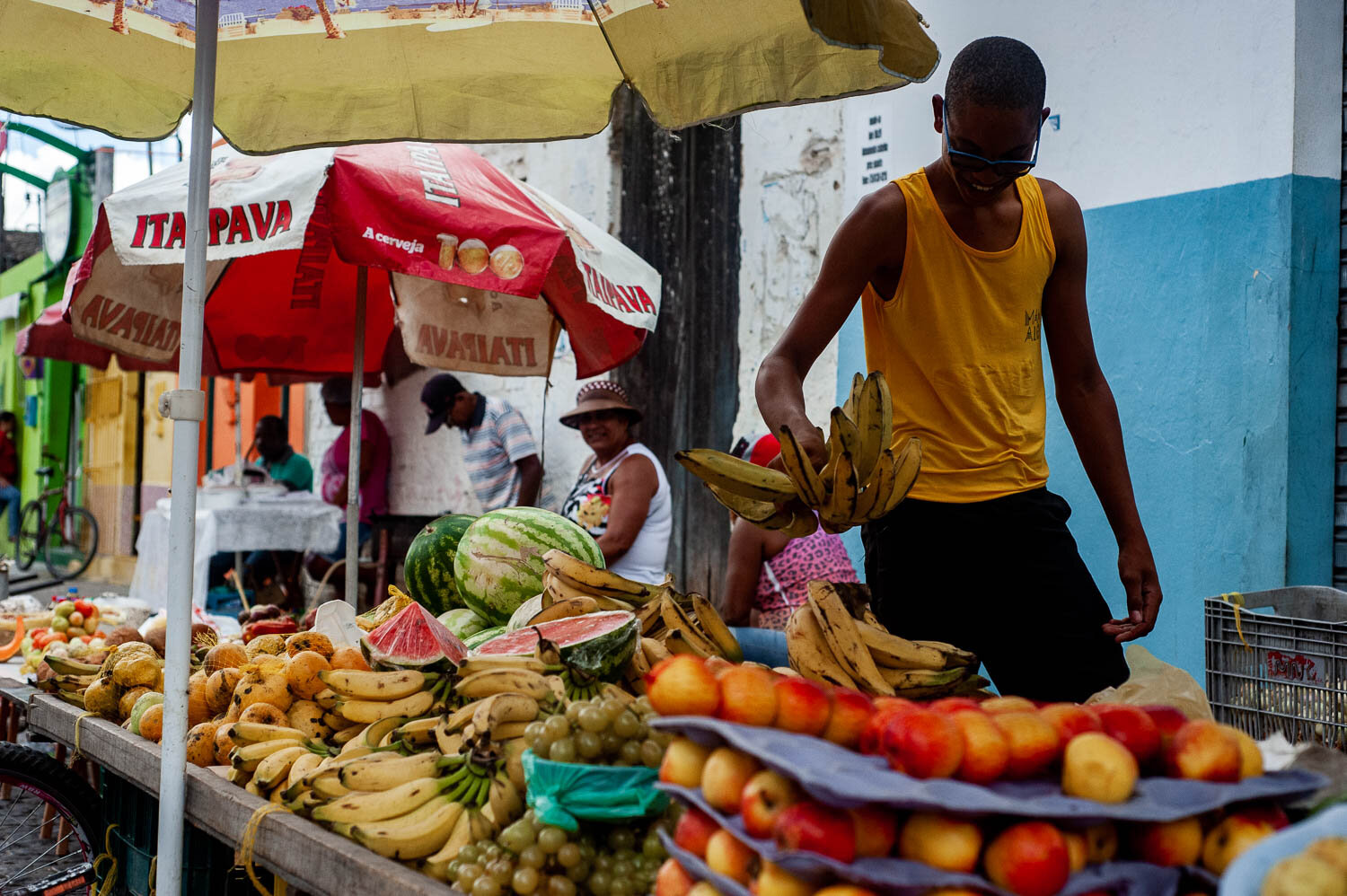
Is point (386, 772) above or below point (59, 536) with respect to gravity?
above

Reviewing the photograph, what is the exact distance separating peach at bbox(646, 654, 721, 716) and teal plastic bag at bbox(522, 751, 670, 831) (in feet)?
1.29

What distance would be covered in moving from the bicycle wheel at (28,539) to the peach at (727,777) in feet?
57.9

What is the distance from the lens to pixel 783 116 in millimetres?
6629

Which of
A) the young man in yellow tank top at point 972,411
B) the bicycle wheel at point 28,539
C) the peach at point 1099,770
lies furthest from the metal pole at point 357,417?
the bicycle wheel at point 28,539

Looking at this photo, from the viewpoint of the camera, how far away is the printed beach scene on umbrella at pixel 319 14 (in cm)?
332

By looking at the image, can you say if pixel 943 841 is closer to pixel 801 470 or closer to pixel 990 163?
pixel 801 470

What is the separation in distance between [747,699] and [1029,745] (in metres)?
0.39

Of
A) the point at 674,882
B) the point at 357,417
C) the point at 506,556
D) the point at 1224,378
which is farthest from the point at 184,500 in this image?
the point at 1224,378

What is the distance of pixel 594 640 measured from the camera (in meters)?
2.62

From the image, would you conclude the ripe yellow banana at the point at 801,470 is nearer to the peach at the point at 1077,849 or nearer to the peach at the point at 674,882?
the peach at the point at 674,882

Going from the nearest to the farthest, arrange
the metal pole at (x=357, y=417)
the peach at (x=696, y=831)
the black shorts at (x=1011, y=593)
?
the peach at (x=696, y=831), the black shorts at (x=1011, y=593), the metal pole at (x=357, y=417)

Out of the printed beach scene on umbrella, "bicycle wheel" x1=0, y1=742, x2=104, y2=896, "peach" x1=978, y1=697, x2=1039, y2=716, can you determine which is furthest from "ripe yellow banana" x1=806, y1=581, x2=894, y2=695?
"bicycle wheel" x1=0, y1=742, x2=104, y2=896

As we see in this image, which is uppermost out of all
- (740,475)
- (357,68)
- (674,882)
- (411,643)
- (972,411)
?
(357,68)

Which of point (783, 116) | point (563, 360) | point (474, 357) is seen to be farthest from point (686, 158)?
point (474, 357)
